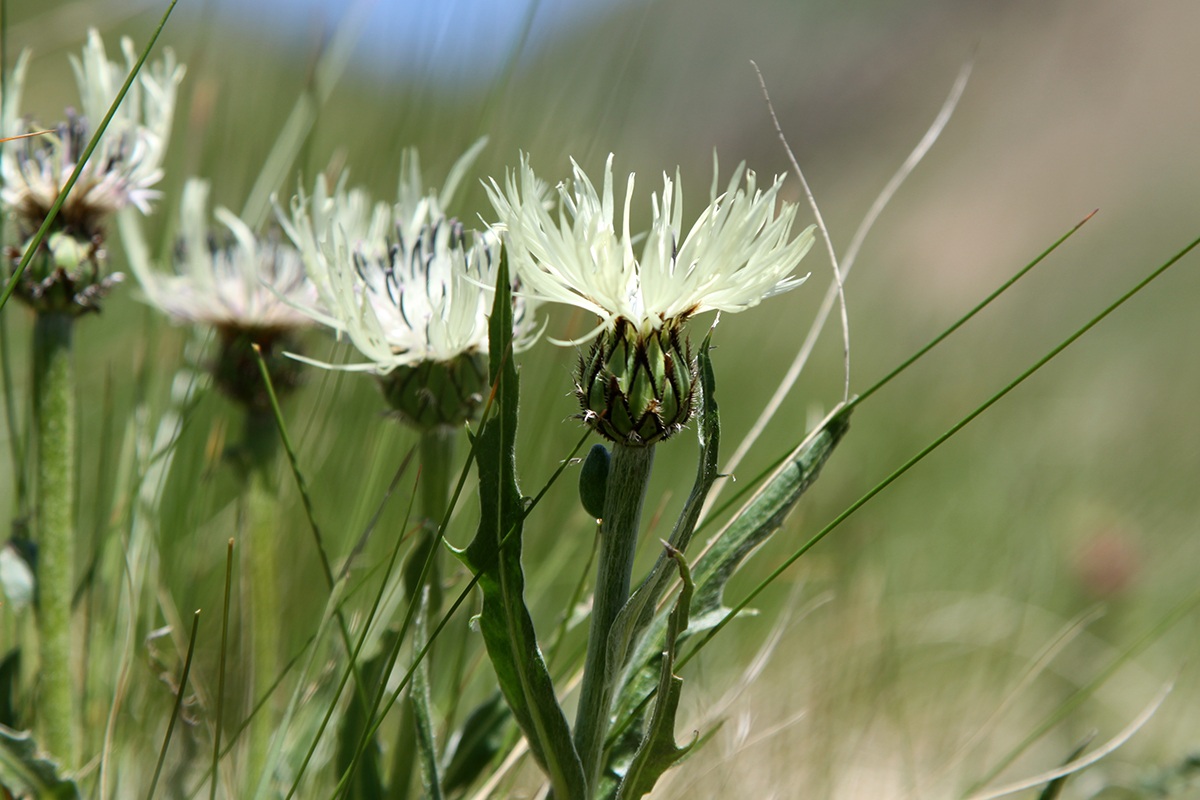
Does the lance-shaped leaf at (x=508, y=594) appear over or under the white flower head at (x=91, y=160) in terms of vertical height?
under

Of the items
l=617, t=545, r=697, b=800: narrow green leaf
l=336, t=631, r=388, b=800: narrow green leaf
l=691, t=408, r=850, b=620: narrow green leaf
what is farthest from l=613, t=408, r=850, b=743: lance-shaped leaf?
l=336, t=631, r=388, b=800: narrow green leaf

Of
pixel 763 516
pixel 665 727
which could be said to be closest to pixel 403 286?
pixel 763 516

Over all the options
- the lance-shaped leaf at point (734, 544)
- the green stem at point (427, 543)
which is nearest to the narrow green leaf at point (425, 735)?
the green stem at point (427, 543)

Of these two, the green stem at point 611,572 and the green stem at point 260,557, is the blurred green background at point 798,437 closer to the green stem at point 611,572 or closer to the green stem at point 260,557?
the green stem at point 260,557

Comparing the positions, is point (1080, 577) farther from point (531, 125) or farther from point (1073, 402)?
point (1073, 402)

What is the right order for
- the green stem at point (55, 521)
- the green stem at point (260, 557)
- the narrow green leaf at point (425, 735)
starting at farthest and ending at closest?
1. the green stem at point (260, 557)
2. the green stem at point (55, 521)
3. the narrow green leaf at point (425, 735)

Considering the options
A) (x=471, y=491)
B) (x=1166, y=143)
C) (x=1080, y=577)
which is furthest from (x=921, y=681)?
(x=1166, y=143)

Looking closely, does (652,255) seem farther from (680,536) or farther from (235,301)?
(235,301)
